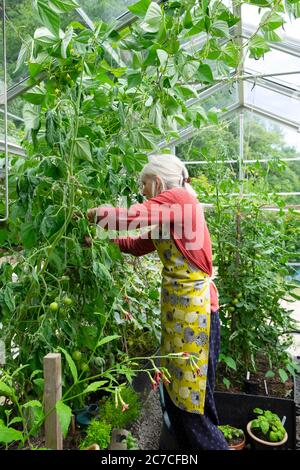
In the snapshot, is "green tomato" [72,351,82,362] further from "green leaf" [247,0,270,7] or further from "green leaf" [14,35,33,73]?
"green leaf" [247,0,270,7]

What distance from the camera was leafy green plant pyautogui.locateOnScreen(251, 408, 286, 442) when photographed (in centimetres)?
166

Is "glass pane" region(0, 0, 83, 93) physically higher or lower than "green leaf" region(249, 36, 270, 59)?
higher

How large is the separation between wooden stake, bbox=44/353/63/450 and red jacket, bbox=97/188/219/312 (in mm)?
456

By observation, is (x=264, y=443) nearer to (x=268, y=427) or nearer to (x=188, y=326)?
(x=268, y=427)

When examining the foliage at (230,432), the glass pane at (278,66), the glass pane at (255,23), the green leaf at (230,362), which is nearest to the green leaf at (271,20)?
the green leaf at (230,362)

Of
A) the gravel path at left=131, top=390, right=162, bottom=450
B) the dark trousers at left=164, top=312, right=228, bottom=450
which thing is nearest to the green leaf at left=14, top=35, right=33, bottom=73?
the dark trousers at left=164, top=312, right=228, bottom=450

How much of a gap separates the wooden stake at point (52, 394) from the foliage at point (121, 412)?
0.50 m

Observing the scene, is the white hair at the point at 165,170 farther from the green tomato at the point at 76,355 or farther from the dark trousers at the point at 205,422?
the green tomato at the point at 76,355

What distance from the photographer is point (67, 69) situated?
1243mm

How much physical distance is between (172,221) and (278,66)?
3574mm

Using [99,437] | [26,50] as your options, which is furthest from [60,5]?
[99,437]

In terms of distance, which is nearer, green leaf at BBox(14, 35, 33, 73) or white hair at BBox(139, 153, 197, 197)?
green leaf at BBox(14, 35, 33, 73)

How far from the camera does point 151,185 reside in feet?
4.69
